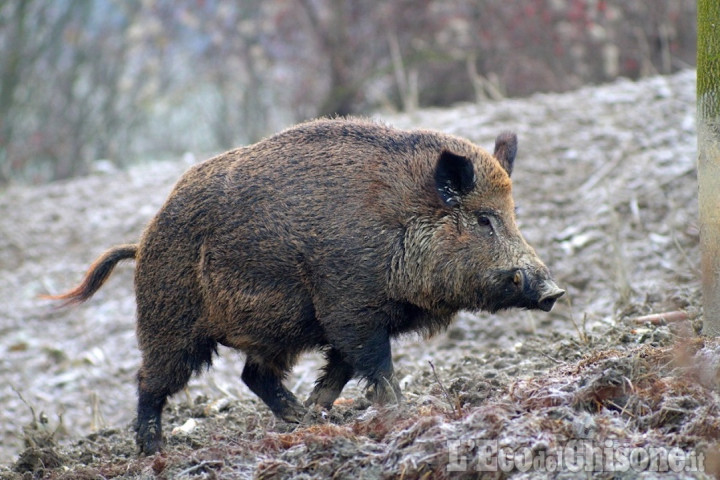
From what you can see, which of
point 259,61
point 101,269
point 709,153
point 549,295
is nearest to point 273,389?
point 101,269

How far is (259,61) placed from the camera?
53.8 feet

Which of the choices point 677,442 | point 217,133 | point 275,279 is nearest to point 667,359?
point 677,442

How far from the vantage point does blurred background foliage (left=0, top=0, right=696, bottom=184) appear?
13.2 m

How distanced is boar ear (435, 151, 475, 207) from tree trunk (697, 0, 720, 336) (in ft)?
3.73

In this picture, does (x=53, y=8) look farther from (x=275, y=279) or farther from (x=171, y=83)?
(x=275, y=279)

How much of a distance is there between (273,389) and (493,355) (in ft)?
4.83

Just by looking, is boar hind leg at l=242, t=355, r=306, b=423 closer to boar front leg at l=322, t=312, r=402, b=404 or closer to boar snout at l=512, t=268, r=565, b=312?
boar front leg at l=322, t=312, r=402, b=404

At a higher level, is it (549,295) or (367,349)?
(549,295)

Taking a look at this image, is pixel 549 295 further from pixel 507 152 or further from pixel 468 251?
pixel 507 152

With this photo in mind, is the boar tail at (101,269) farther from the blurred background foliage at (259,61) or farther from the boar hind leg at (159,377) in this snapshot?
the blurred background foliage at (259,61)

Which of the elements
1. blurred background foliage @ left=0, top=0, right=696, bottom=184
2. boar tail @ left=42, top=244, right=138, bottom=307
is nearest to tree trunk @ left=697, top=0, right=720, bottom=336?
boar tail @ left=42, top=244, right=138, bottom=307

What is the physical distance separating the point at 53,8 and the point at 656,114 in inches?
422

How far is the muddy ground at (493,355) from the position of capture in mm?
3441

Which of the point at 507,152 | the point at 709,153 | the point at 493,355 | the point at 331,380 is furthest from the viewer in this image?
the point at 493,355
